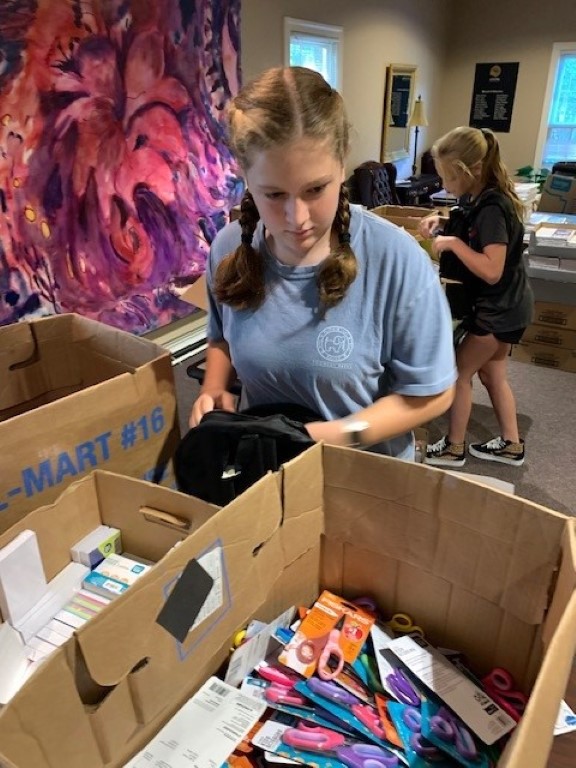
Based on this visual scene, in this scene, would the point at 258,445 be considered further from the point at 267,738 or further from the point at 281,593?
the point at 267,738

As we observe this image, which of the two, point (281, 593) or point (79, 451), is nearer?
point (281, 593)

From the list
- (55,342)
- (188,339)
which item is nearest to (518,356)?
(188,339)

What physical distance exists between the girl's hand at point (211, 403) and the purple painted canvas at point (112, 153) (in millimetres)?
1944

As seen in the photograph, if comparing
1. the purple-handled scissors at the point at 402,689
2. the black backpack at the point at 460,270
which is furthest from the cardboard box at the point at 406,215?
the purple-handled scissors at the point at 402,689

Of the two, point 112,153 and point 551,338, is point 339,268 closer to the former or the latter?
point 112,153

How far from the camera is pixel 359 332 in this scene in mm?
1022

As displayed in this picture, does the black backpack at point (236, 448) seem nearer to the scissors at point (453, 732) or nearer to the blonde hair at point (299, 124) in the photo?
the blonde hair at point (299, 124)

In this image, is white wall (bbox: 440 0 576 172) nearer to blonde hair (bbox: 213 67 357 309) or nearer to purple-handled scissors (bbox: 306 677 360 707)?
blonde hair (bbox: 213 67 357 309)

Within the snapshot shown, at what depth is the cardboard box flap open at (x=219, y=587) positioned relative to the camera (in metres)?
0.66

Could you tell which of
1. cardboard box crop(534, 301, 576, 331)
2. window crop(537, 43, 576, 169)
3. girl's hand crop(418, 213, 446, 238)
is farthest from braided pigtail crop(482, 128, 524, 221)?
window crop(537, 43, 576, 169)

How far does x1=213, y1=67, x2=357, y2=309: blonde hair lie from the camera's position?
90 centimetres

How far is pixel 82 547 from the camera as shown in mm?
1053

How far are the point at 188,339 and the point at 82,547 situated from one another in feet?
10.1

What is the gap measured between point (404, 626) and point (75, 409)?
2.28 ft
